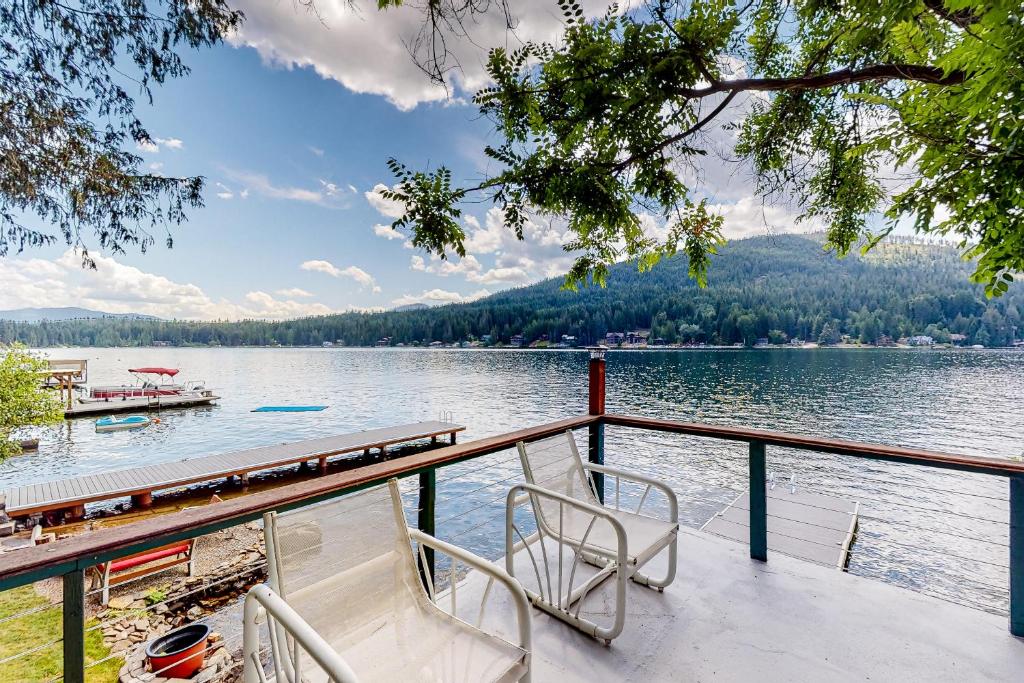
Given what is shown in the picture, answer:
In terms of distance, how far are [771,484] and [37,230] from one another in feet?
49.5

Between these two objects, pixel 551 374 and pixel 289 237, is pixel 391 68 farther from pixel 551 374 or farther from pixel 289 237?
pixel 551 374

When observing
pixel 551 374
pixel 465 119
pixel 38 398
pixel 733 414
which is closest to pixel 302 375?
pixel 551 374

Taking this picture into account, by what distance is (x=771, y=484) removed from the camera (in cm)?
Answer: 1238

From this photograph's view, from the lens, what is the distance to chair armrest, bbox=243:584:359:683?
3.39 ft

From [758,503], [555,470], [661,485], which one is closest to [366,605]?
[555,470]

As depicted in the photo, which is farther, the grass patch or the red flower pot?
the grass patch

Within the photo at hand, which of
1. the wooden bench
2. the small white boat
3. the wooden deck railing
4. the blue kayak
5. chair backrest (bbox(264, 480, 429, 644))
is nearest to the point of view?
the wooden deck railing

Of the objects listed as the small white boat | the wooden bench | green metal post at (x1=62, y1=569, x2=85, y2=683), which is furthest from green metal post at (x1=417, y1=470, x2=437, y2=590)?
the small white boat

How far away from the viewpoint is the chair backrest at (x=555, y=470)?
2.51 meters

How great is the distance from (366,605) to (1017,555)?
9.90ft

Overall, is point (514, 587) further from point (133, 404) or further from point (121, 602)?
point (133, 404)

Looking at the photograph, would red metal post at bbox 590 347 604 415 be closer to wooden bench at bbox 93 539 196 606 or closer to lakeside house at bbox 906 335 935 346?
wooden bench at bbox 93 539 196 606

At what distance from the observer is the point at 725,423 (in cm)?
2039

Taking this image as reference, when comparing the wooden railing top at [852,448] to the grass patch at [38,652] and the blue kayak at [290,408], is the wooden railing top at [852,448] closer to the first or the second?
the grass patch at [38,652]
